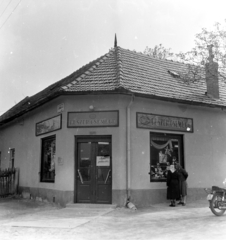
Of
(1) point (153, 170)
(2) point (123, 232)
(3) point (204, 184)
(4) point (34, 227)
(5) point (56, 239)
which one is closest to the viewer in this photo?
(5) point (56, 239)

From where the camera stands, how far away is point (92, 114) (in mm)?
12164

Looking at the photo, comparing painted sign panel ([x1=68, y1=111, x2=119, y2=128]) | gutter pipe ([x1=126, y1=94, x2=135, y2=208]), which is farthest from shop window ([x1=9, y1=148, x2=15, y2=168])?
gutter pipe ([x1=126, y1=94, x2=135, y2=208])

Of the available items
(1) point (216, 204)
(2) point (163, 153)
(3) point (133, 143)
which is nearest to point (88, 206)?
(3) point (133, 143)

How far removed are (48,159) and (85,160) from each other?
2634mm

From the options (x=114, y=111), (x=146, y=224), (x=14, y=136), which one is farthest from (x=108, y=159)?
(x=14, y=136)

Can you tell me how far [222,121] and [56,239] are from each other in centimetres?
1003

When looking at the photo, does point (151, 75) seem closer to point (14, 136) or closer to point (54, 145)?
point (54, 145)

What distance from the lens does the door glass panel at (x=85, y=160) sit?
12000mm

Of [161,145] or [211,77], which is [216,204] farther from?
[211,77]

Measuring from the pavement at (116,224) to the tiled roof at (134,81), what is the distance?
4125mm

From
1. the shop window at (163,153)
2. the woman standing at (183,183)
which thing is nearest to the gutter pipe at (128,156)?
the shop window at (163,153)

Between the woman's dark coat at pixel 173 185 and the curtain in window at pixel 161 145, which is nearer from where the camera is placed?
the woman's dark coat at pixel 173 185

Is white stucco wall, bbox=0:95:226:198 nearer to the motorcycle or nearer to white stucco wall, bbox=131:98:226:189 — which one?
white stucco wall, bbox=131:98:226:189

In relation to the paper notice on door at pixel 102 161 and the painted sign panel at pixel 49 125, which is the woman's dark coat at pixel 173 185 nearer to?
the paper notice on door at pixel 102 161
